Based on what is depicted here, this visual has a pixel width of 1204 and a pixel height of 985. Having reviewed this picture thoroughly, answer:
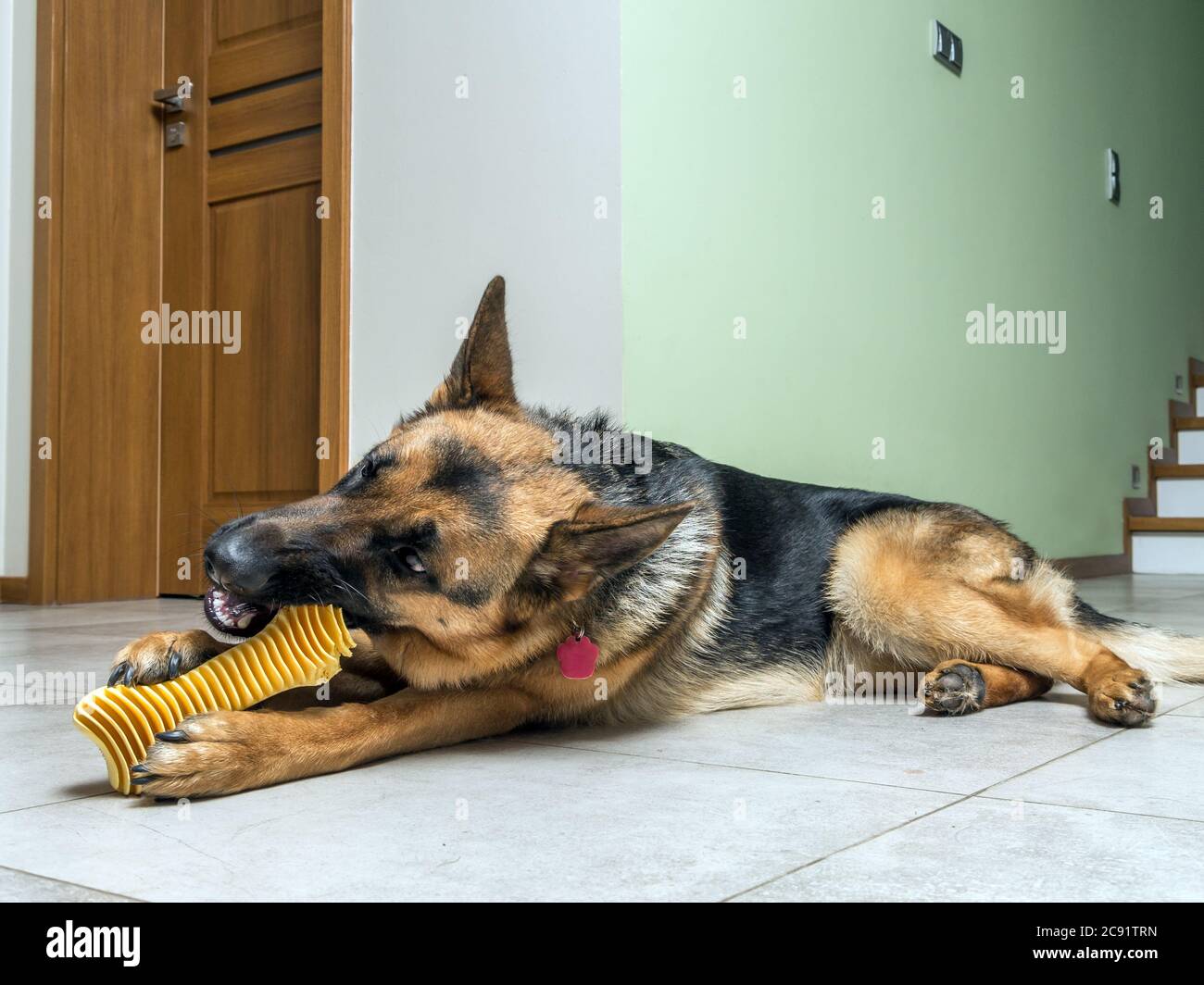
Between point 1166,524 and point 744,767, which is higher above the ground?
point 1166,524

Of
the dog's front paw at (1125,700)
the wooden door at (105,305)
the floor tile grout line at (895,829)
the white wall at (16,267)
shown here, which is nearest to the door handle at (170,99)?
the wooden door at (105,305)

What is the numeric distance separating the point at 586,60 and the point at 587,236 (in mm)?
541

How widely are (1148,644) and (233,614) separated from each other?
2.23 metres

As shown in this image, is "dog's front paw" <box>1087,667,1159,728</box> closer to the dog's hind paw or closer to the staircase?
the dog's hind paw

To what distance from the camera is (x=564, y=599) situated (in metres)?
2.09

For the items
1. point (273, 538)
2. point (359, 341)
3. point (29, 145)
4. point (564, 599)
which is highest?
point (29, 145)

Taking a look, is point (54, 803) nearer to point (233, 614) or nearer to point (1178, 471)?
point (233, 614)

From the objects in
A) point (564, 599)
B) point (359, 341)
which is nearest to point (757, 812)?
point (564, 599)

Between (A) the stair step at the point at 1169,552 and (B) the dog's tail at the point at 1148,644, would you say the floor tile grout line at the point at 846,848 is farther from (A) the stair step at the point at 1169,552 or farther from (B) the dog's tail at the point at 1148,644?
(A) the stair step at the point at 1169,552

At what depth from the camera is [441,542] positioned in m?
1.92

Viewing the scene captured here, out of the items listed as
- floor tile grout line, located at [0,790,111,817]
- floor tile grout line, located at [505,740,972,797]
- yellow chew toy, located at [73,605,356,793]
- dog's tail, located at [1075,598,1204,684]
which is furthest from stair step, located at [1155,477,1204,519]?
floor tile grout line, located at [0,790,111,817]

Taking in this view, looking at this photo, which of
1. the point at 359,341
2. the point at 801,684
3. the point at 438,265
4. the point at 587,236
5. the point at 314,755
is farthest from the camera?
the point at 359,341

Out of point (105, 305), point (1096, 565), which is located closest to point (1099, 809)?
point (105, 305)
